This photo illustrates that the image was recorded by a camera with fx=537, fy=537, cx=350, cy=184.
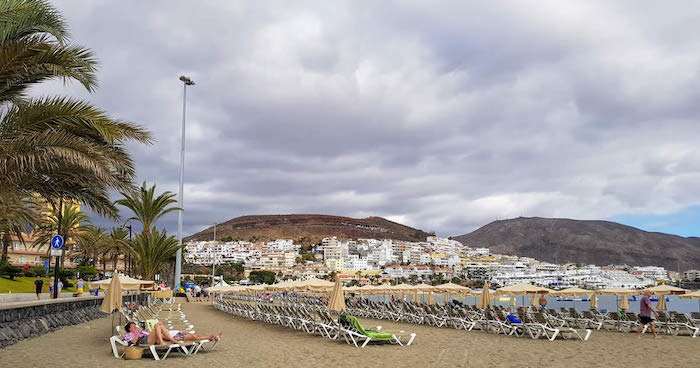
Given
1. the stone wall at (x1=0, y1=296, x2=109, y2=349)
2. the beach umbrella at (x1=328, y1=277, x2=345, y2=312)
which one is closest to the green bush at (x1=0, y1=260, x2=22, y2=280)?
the stone wall at (x1=0, y1=296, x2=109, y2=349)

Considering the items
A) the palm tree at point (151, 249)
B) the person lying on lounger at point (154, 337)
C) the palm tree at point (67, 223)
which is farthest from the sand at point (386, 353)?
the palm tree at point (67, 223)

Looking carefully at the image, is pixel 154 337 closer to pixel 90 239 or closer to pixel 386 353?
pixel 386 353

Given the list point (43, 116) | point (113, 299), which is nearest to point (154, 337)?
point (113, 299)

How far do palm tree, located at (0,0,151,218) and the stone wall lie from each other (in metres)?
3.89

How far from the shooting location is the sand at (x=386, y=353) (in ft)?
30.7

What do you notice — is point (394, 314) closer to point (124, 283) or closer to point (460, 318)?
point (460, 318)

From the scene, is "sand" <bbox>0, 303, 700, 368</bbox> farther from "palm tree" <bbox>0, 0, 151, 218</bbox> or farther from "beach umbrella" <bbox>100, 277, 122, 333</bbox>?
"palm tree" <bbox>0, 0, 151, 218</bbox>

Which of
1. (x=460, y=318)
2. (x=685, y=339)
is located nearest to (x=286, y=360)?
(x=460, y=318)

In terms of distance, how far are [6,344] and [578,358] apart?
442 inches

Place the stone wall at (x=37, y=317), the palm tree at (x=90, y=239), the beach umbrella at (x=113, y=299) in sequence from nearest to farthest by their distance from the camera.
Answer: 1. the stone wall at (x=37, y=317)
2. the beach umbrella at (x=113, y=299)
3. the palm tree at (x=90, y=239)

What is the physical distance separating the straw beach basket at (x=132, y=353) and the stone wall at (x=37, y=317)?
2.81m

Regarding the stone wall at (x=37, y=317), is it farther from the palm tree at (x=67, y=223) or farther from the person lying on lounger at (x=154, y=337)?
the palm tree at (x=67, y=223)

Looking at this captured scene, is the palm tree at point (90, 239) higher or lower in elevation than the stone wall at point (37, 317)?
higher

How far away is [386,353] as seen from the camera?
10.7 meters
